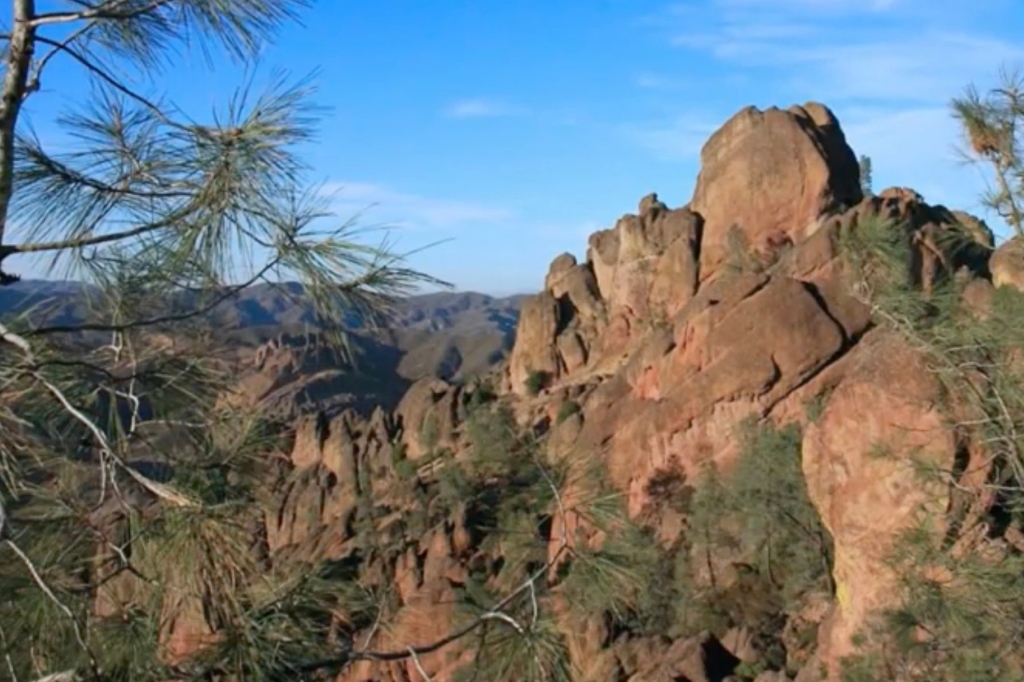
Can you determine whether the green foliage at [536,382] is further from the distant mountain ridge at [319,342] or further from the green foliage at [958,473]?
the green foliage at [958,473]

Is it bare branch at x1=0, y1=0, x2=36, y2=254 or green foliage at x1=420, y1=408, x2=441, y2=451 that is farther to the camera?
green foliage at x1=420, y1=408, x2=441, y2=451

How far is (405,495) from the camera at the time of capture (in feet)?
98.5

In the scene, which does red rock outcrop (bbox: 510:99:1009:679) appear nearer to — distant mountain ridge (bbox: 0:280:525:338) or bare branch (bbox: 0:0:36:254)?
distant mountain ridge (bbox: 0:280:525:338)

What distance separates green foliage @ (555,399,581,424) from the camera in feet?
94.0

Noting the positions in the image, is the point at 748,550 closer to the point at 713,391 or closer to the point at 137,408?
the point at 713,391

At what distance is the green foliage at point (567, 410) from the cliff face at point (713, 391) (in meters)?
0.14

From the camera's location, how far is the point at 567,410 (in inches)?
1145

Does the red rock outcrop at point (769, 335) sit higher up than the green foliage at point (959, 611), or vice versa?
the red rock outcrop at point (769, 335)

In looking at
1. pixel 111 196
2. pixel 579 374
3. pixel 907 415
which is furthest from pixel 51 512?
pixel 579 374

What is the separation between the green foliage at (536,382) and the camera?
110 feet

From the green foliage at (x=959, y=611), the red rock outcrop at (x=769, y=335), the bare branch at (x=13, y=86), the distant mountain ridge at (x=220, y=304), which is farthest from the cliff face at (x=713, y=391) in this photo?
the bare branch at (x=13, y=86)

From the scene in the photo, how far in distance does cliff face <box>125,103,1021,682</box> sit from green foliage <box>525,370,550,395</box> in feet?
0.29

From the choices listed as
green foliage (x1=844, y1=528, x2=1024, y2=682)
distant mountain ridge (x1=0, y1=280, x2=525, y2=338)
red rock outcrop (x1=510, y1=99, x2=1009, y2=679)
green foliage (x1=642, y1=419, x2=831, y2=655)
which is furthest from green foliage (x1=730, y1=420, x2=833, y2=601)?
distant mountain ridge (x1=0, y1=280, x2=525, y2=338)

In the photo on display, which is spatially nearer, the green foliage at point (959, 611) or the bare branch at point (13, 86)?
the bare branch at point (13, 86)
